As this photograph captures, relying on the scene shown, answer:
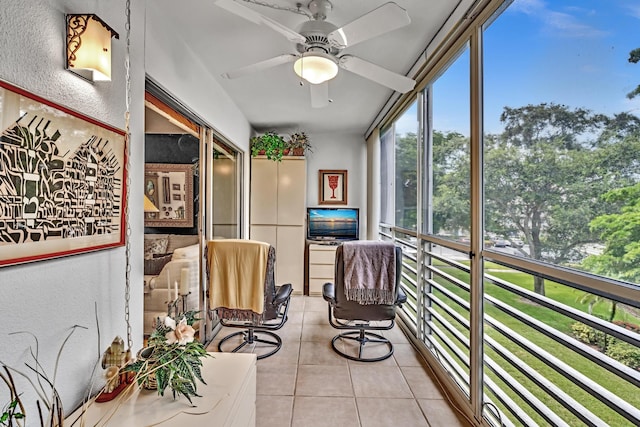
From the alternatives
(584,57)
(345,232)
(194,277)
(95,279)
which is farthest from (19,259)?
(345,232)

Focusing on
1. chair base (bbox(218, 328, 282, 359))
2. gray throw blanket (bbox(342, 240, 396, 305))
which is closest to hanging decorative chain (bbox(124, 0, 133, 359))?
chair base (bbox(218, 328, 282, 359))

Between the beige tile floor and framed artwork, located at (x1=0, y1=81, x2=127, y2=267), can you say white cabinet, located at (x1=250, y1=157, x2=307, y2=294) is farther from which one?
framed artwork, located at (x1=0, y1=81, x2=127, y2=267)

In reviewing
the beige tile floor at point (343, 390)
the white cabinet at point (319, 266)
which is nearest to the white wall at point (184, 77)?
the white cabinet at point (319, 266)

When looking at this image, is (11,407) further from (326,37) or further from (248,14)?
(326,37)

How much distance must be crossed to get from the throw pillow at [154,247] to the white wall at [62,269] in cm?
60

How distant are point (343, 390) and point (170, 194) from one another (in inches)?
80.5

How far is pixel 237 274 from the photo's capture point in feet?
8.82

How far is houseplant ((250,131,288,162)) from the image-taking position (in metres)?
4.64

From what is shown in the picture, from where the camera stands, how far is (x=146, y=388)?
132cm

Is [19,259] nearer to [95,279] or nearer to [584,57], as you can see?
[95,279]

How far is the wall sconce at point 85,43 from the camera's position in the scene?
1217mm

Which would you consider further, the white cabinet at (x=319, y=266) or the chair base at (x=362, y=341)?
the white cabinet at (x=319, y=266)

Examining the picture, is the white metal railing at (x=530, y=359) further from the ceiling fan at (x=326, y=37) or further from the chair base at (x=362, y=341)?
the ceiling fan at (x=326, y=37)

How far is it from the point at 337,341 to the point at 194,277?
1505 millimetres
